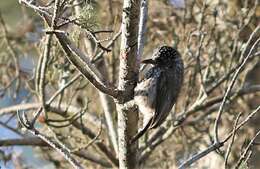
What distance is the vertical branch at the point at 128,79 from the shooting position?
244 centimetres

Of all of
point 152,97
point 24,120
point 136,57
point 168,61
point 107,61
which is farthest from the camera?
point 107,61

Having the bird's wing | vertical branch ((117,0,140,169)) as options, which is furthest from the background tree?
the bird's wing

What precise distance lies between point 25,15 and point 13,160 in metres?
1.10

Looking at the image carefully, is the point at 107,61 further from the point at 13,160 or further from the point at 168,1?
the point at 13,160

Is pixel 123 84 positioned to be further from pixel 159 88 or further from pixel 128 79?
pixel 159 88

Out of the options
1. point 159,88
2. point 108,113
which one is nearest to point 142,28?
point 159,88

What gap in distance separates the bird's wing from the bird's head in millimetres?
84

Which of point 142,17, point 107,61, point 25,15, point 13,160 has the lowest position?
point 13,160

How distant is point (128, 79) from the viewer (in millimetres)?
2584

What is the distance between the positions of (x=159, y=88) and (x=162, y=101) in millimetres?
64

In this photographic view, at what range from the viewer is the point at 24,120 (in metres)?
2.77

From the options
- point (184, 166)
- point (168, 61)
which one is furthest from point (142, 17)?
point (184, 166)

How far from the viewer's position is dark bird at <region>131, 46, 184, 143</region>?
2832 mm

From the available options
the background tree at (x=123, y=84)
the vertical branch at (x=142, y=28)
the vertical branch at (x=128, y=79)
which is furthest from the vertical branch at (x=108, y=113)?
the vertical branch at (x=128, y=79)
